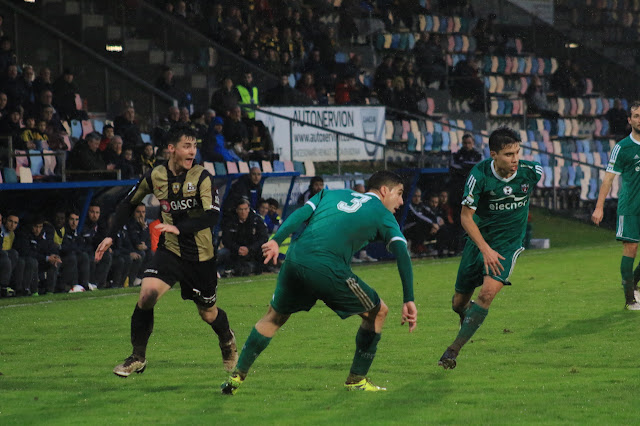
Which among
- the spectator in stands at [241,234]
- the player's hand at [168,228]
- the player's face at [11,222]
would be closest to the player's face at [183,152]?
the player's hand at [168,228]

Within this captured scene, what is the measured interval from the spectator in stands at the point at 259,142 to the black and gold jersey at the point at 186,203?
1293cm

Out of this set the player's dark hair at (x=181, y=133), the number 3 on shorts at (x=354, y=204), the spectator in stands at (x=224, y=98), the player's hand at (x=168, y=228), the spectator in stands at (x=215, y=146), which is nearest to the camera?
the number 3 on shorts at (x=354, y=204)

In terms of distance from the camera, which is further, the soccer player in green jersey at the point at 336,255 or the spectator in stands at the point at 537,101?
the spectator in stands at the point at 537,101

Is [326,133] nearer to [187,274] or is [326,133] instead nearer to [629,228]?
[629,228]

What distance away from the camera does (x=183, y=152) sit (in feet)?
27.0

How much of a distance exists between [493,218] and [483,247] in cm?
60

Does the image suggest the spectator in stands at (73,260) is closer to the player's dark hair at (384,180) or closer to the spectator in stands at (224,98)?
the spectator in stands at (224,98)

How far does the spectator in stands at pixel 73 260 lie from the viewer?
16422mm

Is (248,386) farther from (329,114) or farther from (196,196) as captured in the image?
(329,114)

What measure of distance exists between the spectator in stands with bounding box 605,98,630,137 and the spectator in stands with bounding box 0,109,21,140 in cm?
2195

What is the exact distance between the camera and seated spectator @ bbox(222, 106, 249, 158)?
2134 centimetres

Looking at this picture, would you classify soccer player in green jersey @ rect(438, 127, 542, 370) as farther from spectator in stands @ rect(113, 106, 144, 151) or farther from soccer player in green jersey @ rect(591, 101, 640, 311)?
spectator in stands @ rect(113, 106, 144, 151)

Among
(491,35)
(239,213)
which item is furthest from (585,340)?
(491,35)

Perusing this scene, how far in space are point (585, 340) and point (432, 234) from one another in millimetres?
11823
